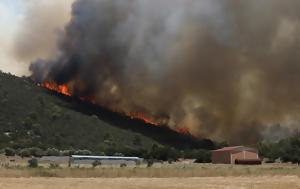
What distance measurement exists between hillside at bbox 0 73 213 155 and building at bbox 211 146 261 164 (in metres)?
20.4

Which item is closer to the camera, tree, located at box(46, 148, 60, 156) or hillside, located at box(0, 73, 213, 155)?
tree, located at box(46, 148, 60, 156)

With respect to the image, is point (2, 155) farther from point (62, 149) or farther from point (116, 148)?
point (116, 148)

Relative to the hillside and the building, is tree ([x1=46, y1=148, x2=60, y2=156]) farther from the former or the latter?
the building

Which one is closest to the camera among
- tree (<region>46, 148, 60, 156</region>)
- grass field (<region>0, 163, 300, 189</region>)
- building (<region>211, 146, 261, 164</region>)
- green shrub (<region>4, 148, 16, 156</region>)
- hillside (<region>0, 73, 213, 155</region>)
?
grass field (<region>0, 163, 300, 189</region>)

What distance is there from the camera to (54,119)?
143m

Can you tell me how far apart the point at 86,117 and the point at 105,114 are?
16382 millimetres

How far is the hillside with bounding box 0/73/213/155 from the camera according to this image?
13388cm

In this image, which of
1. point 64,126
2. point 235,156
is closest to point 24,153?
point 64,126

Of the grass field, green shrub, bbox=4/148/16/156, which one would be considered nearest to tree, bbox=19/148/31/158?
green shrub, bbox=4/148/16/156

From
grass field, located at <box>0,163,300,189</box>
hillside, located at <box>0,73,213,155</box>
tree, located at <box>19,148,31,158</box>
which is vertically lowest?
grass field, located at <box>0,163,300,189</box>

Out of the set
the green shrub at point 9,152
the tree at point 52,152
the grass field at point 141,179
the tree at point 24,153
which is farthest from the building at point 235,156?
the grass field at point 141,179

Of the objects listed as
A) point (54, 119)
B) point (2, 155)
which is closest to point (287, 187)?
point (2, 155)

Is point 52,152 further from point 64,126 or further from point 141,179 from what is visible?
point 141,179

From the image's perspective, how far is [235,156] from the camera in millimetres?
121188
